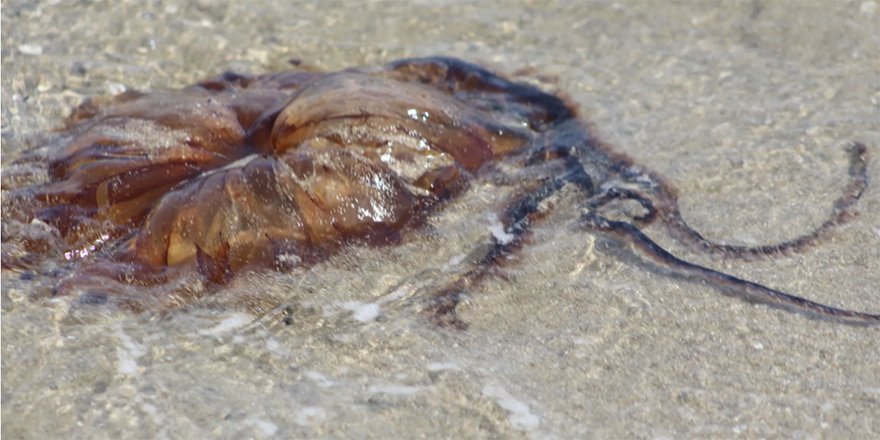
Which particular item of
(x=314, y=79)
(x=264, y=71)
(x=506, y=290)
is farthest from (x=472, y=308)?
(x=264, y=71)

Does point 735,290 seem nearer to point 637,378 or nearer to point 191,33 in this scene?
point 637,378

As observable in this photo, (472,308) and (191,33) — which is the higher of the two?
(191,33)

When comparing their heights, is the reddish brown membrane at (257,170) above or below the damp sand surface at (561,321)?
above

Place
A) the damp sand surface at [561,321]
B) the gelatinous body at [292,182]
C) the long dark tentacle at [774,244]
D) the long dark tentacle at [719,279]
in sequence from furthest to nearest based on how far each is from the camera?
the long dark tentacle at [774,244] → the gelatinous body at [292,182] → the long dark tentacle at [719,279] → the damp sand surface at [561,321]

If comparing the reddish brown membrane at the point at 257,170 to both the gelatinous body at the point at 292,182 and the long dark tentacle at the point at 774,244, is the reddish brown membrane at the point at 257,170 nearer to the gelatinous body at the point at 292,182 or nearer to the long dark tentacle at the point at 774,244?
the gelatinous body at the point at 292,182

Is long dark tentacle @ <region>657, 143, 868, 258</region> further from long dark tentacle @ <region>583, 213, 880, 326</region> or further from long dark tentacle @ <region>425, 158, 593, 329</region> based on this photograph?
long dark tentacle @ <region>425, 158, 593, 329</region>

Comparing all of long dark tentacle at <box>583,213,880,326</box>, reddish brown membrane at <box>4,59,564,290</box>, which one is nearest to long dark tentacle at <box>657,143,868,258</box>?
long dark tentacle at <box>583,213,880,326</box>

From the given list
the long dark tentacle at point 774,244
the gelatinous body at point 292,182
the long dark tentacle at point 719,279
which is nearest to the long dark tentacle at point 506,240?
the gelatinous body at point 292,182
